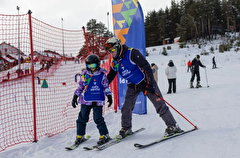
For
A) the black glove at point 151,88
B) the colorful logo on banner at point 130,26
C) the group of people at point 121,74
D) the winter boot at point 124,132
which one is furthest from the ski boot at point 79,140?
the colorful logo on banner at point 130,26

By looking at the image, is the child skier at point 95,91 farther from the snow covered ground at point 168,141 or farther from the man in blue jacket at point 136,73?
the snow covered ground at point 168,141

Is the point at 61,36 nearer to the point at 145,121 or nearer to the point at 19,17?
the point at 19,17

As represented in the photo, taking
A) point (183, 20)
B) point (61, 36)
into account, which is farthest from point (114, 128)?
point (183, 20)

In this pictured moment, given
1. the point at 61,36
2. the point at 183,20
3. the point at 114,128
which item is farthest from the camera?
the point at 183,20

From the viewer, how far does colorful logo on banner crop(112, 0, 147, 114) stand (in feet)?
17.4

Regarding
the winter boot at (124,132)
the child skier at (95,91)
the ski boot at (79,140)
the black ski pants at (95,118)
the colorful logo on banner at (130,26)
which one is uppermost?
the colorful logo on banner at (130,26)

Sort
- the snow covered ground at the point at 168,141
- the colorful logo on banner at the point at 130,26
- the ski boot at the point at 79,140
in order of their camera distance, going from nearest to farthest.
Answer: the snow covered ground at the point at 168,141 < the ski boot at the point at 79,140 < the colorful logo on banner at the point at 130,26

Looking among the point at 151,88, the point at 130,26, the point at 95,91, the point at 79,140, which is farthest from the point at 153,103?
the point at 130,26

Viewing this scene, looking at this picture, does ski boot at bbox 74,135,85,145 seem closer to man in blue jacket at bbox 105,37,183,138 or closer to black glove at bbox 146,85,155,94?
man in blue jacket at bbox 105,37,183,138

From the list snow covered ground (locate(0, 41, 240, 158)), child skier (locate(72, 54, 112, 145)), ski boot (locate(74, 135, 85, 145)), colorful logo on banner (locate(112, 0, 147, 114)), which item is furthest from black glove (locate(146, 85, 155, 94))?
colorful logo on banner (locate(112, 0, 147, 114))

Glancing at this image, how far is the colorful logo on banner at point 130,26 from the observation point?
17.4 ft

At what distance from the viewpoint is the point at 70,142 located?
4.11 metres

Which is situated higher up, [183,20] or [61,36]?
[183,20]

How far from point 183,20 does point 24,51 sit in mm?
49530
